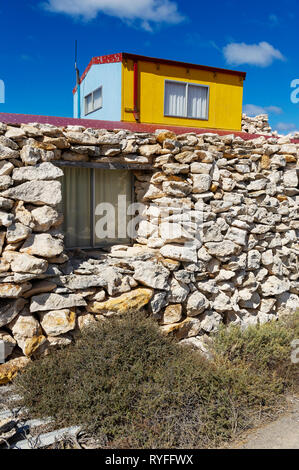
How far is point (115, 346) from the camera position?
4.64 metres

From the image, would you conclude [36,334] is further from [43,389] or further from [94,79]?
[94,79]

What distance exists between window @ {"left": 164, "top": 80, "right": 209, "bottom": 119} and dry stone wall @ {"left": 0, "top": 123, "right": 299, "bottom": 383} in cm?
296

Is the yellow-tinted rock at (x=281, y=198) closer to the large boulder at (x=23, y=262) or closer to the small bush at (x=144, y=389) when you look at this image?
the small bush at (x=144, y=389)

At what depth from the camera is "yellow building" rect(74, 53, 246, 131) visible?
8.99 m

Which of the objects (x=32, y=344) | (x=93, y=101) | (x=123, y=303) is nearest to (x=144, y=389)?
(x=123, y=303)

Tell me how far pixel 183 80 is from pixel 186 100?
19.0 inches

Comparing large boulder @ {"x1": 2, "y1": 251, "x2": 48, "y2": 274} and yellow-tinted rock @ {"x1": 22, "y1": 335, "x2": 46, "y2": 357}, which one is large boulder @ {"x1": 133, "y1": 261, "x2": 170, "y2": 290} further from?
yellow-tinted rock @ {"x1": 22, "y1": 335, "x2": 46, "y2": 357}

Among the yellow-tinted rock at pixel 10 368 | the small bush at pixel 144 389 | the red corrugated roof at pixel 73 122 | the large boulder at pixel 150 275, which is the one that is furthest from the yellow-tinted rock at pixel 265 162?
the yellow-tinted rock at pixel 10 368

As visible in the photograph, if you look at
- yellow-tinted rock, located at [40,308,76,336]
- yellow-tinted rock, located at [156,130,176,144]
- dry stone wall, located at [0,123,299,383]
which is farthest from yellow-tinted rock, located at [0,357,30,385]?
yellow-tinted rock, located at [156,130,176,144]

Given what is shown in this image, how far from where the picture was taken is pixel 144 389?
4.20 metres

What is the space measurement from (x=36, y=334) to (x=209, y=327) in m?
2.80

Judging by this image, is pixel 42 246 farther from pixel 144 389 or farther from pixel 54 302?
pixel 144 389
